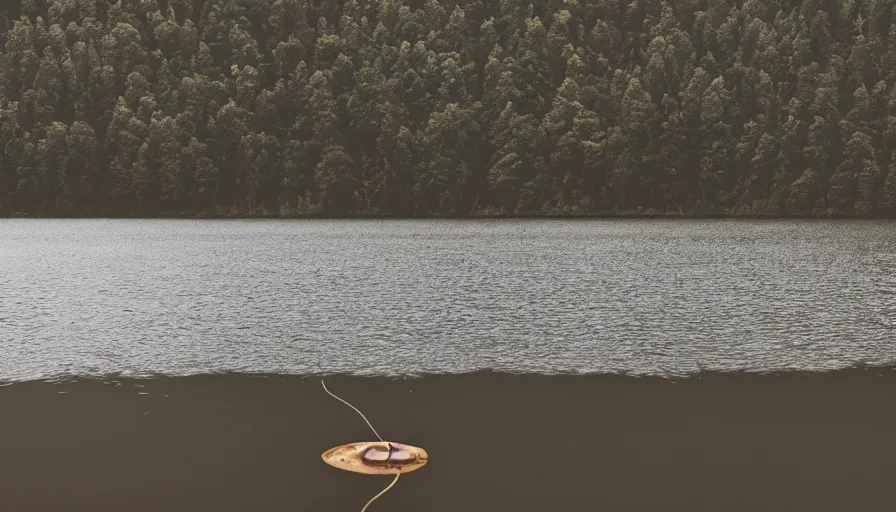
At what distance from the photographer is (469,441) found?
29.1 feet

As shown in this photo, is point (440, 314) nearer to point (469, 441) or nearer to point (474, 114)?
point (469, 441)

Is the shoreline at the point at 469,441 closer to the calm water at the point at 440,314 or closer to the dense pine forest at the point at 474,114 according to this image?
the calm water at the point at 440,314

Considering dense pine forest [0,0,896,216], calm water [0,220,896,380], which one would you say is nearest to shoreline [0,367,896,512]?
calm water [0,220,896,380]

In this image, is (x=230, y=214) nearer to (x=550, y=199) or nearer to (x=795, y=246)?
(x=550, y=199)

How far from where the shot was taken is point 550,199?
11638 centimetres

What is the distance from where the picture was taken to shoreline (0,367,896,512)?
7.30 meters

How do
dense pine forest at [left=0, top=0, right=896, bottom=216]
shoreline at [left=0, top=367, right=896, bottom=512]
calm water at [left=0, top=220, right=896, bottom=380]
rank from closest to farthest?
shoreline at [left=0, top=367, right=896, bottom=512] → calm water at [left=0, top=220, right=896, bottom=380] → dense pine forest at [left=0, top=0, right=896, bottom=216]

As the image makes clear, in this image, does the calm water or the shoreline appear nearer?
the shoreline

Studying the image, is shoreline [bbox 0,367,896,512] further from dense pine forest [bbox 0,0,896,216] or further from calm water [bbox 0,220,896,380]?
dense pine forest [bbox 0,0,896,216]

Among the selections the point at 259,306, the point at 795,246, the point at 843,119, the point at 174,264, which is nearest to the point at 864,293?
the point at 259,306

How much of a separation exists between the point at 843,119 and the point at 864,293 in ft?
334

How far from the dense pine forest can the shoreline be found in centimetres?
10439

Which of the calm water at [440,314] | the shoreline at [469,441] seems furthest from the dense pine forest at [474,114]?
the shoreline at [469,441]

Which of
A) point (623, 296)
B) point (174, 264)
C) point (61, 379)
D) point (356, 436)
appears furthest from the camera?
point (174, 264)
